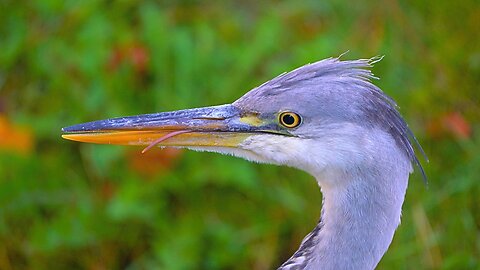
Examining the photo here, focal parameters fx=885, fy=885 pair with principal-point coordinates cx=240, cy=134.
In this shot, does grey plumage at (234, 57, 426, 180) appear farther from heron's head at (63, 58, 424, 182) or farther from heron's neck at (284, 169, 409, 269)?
heron's neck at (284, 169, 409, 269)

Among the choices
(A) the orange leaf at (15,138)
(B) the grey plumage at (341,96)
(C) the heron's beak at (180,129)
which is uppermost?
(A) the orange leaf at (15,138)

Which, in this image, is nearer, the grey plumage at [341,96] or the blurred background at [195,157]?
the grey plumage at [341,96]

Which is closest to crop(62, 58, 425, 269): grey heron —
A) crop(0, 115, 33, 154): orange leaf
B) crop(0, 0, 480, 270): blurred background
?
crop(0, 0, 480, 270): blurred background

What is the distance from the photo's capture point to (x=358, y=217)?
2.18 m

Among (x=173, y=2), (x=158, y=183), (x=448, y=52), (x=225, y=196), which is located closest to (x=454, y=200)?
(x=448, y=52)

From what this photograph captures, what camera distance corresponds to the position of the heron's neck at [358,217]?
85.1 inches

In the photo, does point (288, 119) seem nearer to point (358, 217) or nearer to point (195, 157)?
point (358, 217)

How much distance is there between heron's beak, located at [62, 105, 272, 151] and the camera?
2301 mm

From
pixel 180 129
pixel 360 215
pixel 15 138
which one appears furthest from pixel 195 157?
pixel 360 215

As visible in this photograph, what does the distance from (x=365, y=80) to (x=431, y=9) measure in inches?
66.2

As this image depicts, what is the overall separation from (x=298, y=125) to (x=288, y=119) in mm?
30

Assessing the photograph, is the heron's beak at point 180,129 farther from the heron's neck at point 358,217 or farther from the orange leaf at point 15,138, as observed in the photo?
the orange leaf at point 15,138

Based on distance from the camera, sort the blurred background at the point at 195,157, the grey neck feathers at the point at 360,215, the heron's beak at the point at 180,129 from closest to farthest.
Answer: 1. the grey neck feathers at the point at 360,215
2. the heron's beak at the point at 180,129
3. the blurred background at the point at 195,157

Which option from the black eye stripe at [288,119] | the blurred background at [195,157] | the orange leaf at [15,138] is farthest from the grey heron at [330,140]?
the orange leaf at [15,138]
